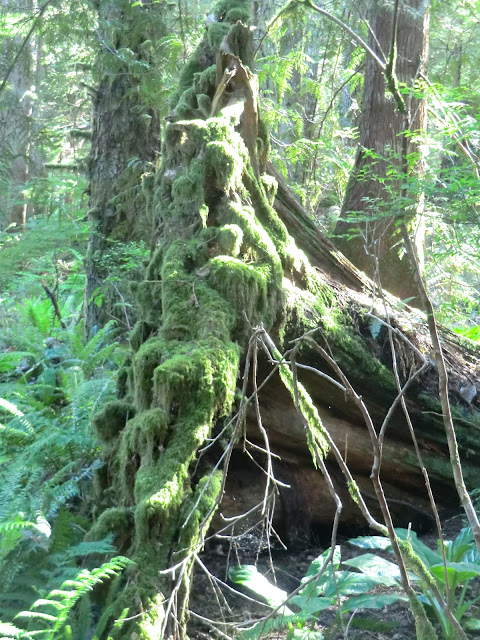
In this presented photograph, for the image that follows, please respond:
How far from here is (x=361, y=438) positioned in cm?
484

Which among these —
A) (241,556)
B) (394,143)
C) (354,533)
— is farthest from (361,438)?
(394,143)

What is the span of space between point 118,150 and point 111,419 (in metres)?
4.58

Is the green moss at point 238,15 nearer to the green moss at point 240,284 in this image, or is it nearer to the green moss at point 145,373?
the green moss at point 240,284

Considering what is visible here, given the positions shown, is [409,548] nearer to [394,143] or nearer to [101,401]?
[101,401]

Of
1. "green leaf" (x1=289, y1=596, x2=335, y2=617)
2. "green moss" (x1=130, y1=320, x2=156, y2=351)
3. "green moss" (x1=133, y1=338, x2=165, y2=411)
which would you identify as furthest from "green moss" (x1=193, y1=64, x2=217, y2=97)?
"green leaf" (x1=289, y1=596, x2=335, y2=617)

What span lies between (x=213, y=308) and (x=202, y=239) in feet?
2.30

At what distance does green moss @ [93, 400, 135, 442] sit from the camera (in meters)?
3.91

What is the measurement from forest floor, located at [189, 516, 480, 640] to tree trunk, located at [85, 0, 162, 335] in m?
3.60

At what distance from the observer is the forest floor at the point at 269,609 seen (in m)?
3.20

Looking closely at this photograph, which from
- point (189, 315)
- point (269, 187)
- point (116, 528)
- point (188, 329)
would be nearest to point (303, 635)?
point (116, 528)

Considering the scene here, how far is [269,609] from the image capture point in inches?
135

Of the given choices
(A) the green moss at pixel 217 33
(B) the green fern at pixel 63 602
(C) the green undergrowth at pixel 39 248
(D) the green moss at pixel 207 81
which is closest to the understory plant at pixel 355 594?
(B) the green fern at pixel 63 602

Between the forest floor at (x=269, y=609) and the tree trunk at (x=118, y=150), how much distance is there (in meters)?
3.60

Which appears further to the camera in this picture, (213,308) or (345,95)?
(345,95)
